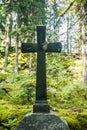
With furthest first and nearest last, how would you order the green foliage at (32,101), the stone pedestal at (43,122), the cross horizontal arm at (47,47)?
the green foliage at (32,101), the cross horizontal arm at (47,47), the stone pedestal at (43,122)

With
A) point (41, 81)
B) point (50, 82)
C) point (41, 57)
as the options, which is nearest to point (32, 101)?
point (50, 82)

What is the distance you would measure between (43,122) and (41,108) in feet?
0.99

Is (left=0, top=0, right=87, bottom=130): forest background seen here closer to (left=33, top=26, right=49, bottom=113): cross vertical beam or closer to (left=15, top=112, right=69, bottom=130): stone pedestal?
(left=33, top=26, right=49, bottom=113): cross vertical beam

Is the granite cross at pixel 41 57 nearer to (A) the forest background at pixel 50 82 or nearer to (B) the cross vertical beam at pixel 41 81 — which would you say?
(B) the cross vertical beam at pixel 41 81

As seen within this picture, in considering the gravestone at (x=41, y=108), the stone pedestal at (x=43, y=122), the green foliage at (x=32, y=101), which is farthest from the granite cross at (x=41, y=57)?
the green foliage at (x=32, y=101)

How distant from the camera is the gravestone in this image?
5836 millimetres

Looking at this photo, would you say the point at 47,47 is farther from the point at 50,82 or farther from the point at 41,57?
the point at 50,82

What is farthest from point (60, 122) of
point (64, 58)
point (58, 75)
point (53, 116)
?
point (64, 58)

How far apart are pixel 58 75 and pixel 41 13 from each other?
6232mm

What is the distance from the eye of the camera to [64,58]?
2533 cm

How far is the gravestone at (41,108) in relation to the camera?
5.84 meters

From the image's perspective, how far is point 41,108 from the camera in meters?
5.91

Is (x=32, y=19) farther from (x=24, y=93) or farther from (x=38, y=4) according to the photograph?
(x=24, y=93)

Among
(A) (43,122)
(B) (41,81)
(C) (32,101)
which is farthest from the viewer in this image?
(C) (32,101)
